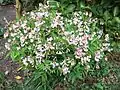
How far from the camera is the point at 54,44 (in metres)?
4.12

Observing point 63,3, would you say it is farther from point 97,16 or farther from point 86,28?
point 86,28

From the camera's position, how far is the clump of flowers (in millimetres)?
4133

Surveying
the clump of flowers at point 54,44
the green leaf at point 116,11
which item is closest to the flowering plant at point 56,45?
the clump of flowers at point 54,44

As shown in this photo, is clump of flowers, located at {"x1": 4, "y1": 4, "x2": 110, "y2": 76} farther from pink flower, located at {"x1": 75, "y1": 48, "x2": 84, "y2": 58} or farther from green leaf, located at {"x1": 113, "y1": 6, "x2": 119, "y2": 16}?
green leaf, located at {"x1": 113, "y1": 6, "x2": 119, "y2": 16}

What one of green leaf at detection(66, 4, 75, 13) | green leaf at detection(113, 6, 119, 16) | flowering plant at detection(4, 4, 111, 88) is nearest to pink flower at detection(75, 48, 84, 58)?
flowering plant at detection(4, 4, 111, 88)

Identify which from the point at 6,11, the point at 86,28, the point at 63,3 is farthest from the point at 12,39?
the point at 6,11

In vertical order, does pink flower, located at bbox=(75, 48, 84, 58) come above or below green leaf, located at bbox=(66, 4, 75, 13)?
below

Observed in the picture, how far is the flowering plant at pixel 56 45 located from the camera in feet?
13.6

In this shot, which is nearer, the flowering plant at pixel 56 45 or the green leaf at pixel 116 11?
the flowering plant at pixel 56 45

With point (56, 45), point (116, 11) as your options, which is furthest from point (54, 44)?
point (116, 11)

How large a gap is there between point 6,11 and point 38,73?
2981 mm

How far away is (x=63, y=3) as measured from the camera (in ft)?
17.6

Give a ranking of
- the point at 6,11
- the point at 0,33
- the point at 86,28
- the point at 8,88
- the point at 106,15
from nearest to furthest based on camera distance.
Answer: the point at 86,28, the point at 8,88, the point at 106,15, the point at 0,33, the point at 6,11

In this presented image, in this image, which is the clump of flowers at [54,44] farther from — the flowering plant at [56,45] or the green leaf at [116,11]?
the green leaf at [116,11]
